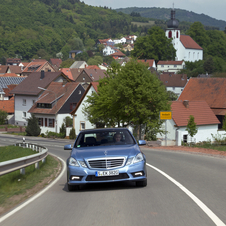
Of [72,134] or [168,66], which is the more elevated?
[168,66]

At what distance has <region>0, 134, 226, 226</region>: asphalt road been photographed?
6062 millimetres

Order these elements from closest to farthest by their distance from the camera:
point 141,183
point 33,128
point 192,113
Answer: point 141,183, point 192,113, point 33,128

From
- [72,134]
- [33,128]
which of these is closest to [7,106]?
[33,128]

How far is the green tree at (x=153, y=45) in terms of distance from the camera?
130 meters

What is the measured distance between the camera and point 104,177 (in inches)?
335

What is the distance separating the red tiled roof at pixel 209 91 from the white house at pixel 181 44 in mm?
88730

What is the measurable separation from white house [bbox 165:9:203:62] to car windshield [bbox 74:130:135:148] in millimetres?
142467

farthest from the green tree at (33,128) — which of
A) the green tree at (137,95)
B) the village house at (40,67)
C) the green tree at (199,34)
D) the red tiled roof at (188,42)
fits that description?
the green tree at (199,34)

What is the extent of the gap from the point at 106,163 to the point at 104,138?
51.5 inches

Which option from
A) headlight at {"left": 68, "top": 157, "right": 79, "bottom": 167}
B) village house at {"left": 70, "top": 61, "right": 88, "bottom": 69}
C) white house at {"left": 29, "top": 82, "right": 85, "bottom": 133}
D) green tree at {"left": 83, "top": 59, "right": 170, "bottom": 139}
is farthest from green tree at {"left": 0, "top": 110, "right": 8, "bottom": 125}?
village house at {"left": 70, "top": 61, "right": 88, "bottom": 69}

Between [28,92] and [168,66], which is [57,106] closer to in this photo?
[28,92]

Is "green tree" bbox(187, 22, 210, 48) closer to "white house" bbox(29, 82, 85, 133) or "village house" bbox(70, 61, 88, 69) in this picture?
"village house" bbox(70, 61, 88, 69)

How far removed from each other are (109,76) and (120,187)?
3647 cm

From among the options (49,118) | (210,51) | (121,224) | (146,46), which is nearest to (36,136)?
(49,118)
